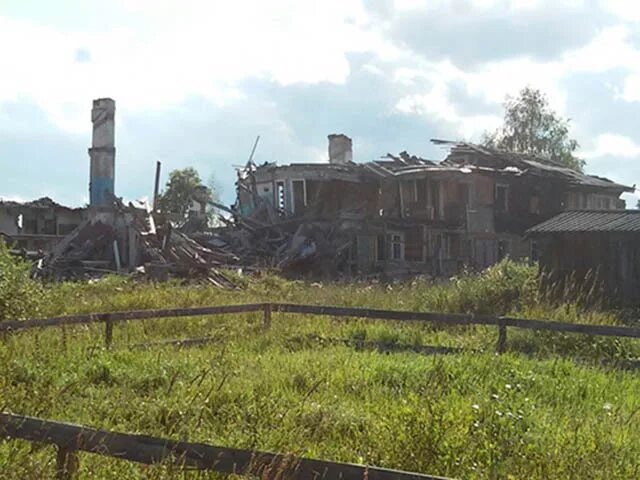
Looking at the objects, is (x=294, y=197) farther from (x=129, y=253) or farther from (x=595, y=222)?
(x=595, y=222)

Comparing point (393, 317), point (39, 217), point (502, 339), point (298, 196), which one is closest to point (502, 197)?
point (298, 196)

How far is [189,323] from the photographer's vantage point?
1411 cm

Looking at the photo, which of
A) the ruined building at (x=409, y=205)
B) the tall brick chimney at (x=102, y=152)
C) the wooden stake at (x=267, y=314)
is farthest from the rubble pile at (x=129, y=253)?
the wooden stake at (x=267, y=314)

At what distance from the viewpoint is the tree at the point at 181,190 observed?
57.9m

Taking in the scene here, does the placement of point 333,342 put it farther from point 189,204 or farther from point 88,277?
point 189,204

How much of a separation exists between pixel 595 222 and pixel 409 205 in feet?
49.5

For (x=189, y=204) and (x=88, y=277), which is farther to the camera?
(x=189, y=204)

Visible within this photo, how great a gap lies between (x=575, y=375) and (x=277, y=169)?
30.8m

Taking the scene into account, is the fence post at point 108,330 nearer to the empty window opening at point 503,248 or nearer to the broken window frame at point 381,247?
the broken window frame at point 381,247

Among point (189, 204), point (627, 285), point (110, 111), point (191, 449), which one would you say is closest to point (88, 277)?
point (110, 111)

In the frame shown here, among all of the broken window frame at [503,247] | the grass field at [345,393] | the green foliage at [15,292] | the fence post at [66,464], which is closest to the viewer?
the fence post at [66,464]

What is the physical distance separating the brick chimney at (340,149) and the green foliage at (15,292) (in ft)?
98.7

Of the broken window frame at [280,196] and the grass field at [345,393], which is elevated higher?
the broken window frame at [280,196]

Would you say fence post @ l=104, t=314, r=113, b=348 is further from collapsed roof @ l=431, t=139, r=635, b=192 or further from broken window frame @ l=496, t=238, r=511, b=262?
broken window frame @ l=496, t=238, r=511, b=262
